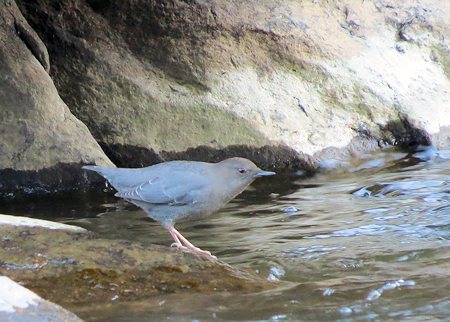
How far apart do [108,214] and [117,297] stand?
2144mm

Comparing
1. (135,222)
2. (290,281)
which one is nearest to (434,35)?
(135,222)

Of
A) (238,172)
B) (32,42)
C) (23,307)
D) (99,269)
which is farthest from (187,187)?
(32,42)

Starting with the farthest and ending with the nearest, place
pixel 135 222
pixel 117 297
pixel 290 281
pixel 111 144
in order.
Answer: pixel 111 144
pixel 135 222
pixel 290 281
pixel 117 297

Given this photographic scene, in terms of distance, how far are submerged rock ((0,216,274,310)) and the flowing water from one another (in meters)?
0.11

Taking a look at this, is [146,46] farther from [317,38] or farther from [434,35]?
[434,35]

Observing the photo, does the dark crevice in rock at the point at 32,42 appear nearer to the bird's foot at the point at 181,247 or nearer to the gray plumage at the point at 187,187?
the gray plumage at the point at 187,187

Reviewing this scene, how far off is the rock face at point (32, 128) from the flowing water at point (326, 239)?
0.94 ft

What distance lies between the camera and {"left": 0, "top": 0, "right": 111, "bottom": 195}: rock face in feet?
21.5

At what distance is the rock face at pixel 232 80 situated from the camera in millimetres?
7254

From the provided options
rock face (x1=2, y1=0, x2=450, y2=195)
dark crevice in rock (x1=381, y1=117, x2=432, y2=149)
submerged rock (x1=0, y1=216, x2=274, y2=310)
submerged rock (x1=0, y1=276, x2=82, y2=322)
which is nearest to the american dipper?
submerged rock (x1=0, y1=216, x2=274, y2=310)

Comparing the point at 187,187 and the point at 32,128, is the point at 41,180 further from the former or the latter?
the point at 187,187

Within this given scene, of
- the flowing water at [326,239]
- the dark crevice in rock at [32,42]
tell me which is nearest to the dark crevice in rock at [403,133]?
the flowing water at [326,239]

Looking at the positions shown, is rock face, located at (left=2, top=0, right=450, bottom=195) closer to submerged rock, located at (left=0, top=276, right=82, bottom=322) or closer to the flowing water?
the flowing water

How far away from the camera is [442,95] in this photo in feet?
26.8
